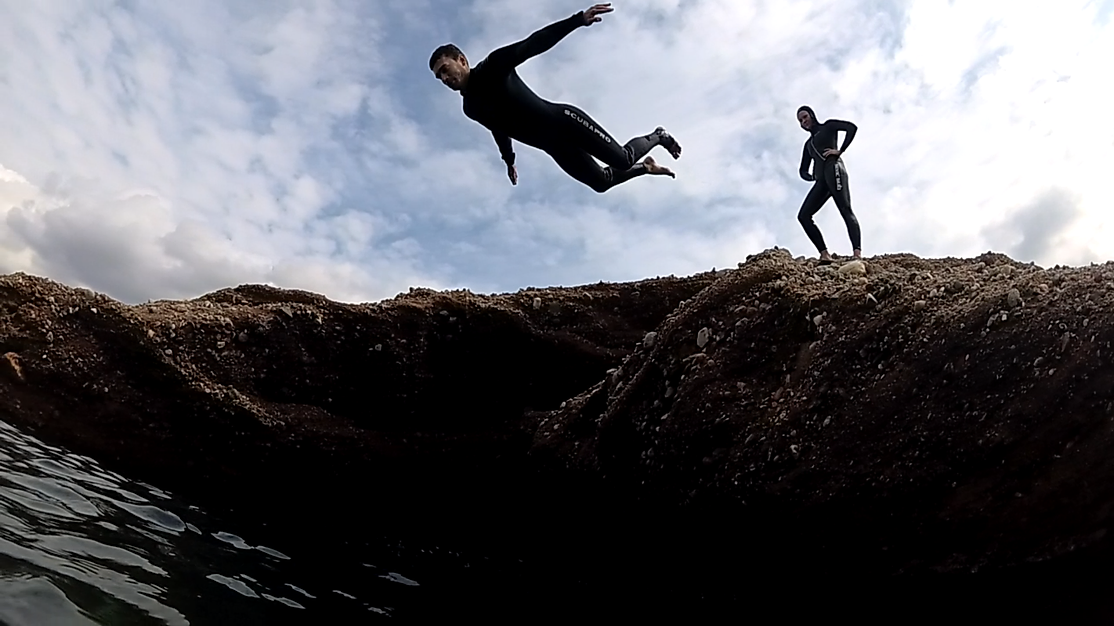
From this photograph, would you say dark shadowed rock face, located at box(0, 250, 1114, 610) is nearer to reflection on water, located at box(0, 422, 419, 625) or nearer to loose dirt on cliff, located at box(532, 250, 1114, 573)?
loose dirt on cliff, located at box(532, 250, 1114, 573)

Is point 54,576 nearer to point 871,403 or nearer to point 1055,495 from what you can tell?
point 871,403

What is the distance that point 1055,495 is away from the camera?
118 inches

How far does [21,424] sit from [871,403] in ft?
20.8

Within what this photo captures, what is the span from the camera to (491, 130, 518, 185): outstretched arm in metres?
6.27

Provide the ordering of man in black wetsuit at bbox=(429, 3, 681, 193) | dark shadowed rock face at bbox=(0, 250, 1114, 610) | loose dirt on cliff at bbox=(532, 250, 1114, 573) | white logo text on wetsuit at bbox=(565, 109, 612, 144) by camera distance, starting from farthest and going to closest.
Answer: white logo text on wetsuit at bbox=(565, 109, 612, 144) → man in black wetsuit at bbox=(429, 3, 681, 193) → dark shadowed rock face at bbox=(0, 250, 1114, 610) → loose dirt on cliff at bbox=(532, 250, 1114, 573)

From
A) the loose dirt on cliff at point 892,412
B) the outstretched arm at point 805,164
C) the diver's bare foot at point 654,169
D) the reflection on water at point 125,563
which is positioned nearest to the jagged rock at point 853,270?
the loose dirt on cliff at point 892,412

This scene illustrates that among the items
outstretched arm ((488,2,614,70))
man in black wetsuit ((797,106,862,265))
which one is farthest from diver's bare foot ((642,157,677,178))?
man in black wetsuit ((797,106,862,265))

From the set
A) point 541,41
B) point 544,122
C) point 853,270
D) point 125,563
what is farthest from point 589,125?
point 125,563

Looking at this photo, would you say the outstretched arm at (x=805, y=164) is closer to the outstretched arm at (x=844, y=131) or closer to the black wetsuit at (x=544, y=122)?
the outstretched arm at (x=844, y=131)

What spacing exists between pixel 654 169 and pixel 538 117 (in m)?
1.34

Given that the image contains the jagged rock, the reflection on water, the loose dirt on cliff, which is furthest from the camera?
the jagged rock

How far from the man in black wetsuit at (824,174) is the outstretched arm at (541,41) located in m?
5.17

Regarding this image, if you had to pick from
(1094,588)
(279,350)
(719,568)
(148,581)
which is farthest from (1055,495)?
(279,350)

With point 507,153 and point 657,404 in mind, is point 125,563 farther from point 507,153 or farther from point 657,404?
point 507,153
